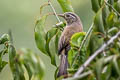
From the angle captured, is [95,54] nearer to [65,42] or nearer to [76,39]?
[76,39]

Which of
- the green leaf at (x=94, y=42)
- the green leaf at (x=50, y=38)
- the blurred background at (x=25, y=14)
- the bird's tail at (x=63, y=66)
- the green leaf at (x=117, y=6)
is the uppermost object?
the green leaf at (x=117, y=6)

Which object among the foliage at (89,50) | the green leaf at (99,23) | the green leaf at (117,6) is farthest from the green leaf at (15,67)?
the green leaf at (117,6)

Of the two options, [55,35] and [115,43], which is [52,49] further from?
[115,43]

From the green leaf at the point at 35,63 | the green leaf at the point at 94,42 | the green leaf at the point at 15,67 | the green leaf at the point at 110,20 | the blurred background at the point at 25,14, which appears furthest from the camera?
the blurred background at the point at 25,14

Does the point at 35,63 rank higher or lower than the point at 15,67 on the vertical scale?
higher

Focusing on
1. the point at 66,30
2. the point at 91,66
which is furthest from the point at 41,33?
the point at 66,30

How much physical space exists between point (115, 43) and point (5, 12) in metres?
13.5

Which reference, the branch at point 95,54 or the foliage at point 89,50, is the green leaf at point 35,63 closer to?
the foliage at point 89,50

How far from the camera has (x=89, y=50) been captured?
3.70 meters

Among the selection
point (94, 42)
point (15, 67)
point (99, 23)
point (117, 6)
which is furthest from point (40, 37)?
point (94, 42)

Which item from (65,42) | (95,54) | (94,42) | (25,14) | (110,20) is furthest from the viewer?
(25,14)

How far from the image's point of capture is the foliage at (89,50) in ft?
10.5

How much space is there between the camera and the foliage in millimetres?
3195

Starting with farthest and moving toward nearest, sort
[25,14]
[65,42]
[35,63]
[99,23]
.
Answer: [25,14]
[65,42]
[99,23]
[35,63]
